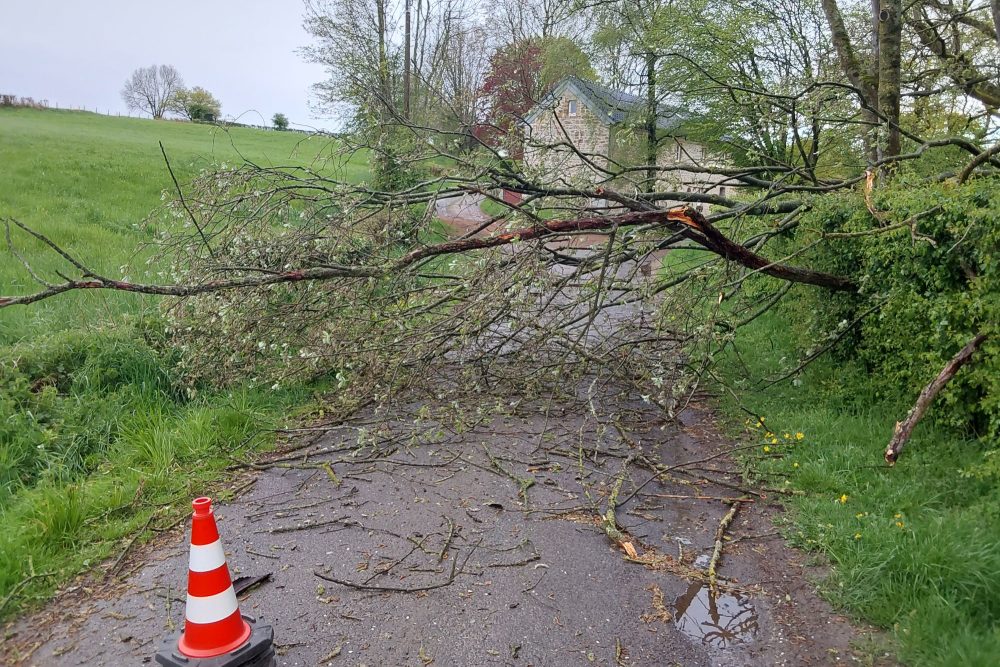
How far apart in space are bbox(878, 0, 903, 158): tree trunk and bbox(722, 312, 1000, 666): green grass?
379cm

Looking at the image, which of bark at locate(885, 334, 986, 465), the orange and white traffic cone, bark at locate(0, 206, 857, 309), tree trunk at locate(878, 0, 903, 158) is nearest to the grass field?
bark at locate(0, 206, 857, 309)

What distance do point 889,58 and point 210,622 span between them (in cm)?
875

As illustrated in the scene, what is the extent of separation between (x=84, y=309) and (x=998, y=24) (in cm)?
931

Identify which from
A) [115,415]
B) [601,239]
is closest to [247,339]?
[115,415]

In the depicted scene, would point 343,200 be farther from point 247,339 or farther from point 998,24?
point 998,24

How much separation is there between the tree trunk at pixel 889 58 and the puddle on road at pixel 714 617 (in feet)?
20.7

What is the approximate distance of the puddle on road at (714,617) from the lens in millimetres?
3006

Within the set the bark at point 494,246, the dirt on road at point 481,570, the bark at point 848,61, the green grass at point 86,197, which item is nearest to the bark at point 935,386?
the dirt on road at point 481,570

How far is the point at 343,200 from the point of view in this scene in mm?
5355

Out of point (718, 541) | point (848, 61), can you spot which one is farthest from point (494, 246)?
point (848, 61)

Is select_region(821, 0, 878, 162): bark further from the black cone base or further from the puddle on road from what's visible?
the black cone base

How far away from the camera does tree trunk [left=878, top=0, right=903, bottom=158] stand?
756 centimetres

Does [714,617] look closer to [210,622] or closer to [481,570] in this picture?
[481,570]

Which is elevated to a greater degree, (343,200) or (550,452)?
(343,200)
